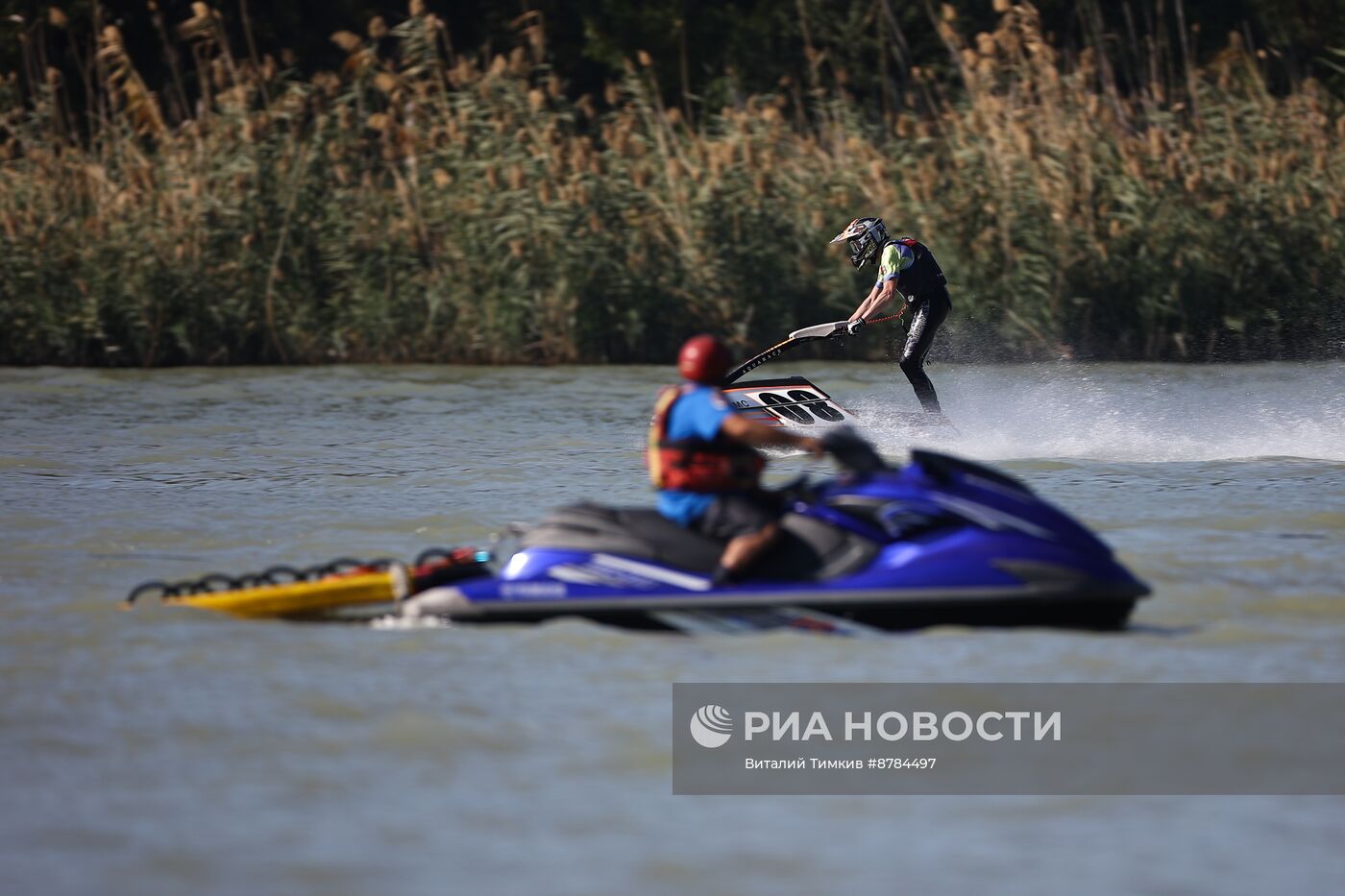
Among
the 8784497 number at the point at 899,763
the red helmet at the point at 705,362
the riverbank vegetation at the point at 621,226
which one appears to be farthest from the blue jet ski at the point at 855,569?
the riverbank vegetation at the point at 621,226

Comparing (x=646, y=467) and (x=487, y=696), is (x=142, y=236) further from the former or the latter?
(x=487, y=696)

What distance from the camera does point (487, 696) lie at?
7.46m

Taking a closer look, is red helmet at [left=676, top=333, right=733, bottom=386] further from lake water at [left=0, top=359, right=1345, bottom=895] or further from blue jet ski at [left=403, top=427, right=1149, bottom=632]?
lake water at [left=0, top=359, right=1345, bottom=895]

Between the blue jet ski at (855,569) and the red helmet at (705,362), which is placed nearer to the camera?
the blue jet ski at (855,569)

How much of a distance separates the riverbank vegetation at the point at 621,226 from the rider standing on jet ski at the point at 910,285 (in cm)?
485

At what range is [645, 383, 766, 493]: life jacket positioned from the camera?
336 inches

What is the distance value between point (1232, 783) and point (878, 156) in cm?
1580

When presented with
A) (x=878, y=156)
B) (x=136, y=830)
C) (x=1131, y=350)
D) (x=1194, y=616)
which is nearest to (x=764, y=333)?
(x=878, y=156)

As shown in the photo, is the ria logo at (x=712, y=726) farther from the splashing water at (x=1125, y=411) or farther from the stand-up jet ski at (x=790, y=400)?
the splashing water at (x=1125, y=411)

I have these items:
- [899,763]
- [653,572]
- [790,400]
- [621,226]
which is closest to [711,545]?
[653,572]

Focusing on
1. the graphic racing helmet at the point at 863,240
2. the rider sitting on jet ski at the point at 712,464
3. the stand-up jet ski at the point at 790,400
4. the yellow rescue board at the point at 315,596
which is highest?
the graphic racing helmet at the point at 863,240

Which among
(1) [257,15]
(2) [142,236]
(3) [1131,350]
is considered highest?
(1) [257,15]

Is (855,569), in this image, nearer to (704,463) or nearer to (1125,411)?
(704,463)

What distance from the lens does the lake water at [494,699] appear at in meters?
5.66
